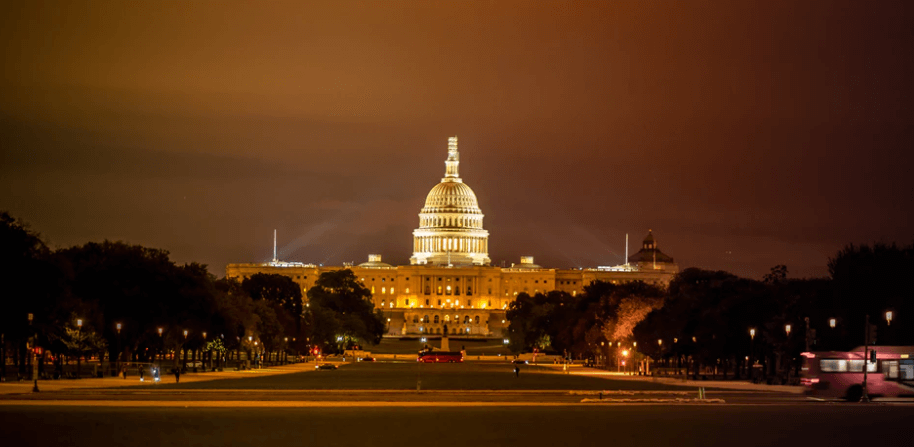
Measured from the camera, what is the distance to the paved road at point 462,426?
44.1m

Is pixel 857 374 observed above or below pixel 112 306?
below

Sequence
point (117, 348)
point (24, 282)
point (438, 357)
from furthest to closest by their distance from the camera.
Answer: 1. point (438, 357)
2. point (117, 348)
3. point (24, 282)

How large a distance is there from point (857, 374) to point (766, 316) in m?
43.2

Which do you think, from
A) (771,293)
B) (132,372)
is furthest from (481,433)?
(771,293)

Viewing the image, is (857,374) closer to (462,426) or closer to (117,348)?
(462,426)

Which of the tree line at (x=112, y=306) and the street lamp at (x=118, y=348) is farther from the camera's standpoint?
the street lamp at (x=118, y=348)

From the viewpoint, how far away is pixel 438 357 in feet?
559

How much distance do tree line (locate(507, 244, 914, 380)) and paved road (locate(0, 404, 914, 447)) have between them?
70.1 ft

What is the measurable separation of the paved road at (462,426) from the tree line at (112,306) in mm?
23483

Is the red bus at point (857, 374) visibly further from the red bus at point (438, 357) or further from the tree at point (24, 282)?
the red bus at point (438, 357)

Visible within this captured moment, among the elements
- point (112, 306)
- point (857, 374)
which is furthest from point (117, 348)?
point (857, 374)

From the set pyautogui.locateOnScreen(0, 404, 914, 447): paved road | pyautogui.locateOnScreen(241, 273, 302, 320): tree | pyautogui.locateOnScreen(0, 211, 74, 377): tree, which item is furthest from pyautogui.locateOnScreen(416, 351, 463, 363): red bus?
pyautogui.locateOnScreen(0, 404, 914, 447): paved road

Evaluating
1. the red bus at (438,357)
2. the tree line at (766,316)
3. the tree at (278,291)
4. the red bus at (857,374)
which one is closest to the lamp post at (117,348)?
the tree line at (766,316)

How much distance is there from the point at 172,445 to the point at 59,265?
42.4 meters
